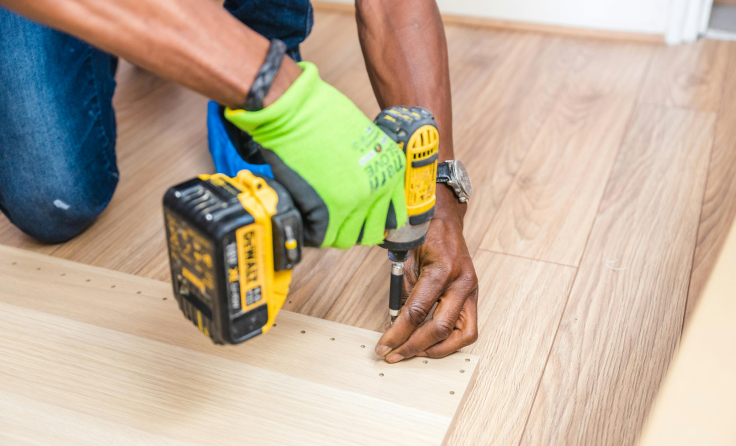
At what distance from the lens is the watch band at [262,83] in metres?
0.79

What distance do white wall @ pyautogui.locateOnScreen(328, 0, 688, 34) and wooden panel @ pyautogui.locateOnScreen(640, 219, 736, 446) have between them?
207 centimetres

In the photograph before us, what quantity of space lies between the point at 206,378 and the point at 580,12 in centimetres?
205

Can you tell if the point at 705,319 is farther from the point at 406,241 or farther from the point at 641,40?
the point at 641,40

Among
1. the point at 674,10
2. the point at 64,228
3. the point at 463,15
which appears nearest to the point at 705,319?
the point at 64,228

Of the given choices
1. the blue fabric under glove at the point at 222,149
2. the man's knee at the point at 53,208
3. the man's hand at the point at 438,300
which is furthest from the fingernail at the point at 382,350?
the man's knee at the point at 53,208

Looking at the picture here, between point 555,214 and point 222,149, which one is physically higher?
point 222,149

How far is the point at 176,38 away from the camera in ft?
2.52

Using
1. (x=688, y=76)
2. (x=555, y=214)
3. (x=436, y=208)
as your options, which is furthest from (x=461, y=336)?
(x=688, y=76)

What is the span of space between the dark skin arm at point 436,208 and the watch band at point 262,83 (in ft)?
1.58

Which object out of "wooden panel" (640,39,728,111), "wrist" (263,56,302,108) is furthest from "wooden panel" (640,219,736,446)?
"wooden panel" (640,39,728,111)

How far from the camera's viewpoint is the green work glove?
82cm

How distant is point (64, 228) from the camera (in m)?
1.54

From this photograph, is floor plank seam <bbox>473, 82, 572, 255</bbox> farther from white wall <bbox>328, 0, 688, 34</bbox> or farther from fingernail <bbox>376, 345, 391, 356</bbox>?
fingernail <bbox>376, 345, 391, 356</bbox>

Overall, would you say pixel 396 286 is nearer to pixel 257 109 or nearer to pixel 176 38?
pixel 257 109
